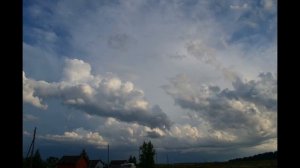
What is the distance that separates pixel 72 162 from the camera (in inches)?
3132

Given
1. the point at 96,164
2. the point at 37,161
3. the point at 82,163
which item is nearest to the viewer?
the point at 37,161

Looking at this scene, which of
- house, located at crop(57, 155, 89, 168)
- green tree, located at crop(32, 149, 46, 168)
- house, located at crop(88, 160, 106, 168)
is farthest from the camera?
house, located at crop(88, 160, 106, 168)

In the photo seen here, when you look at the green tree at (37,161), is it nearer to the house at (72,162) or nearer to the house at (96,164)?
the house at (72,162)

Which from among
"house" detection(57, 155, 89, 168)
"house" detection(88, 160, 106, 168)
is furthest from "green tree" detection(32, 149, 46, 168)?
"house" detection(88, 160, 106, 168)

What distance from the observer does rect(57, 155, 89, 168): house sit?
79312mm

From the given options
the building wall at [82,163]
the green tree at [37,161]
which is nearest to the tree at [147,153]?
the building wall at [82,163]

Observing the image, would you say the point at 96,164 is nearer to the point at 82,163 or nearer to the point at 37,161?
the point at 82,163

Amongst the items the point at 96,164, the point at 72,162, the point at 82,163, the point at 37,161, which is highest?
the point at 37,161

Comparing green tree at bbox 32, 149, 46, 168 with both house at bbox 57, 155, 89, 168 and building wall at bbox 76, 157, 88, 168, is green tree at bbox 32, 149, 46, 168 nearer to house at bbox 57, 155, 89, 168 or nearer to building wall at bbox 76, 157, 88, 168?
house at bbox 57, 155, 89, 168


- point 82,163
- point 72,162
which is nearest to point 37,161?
point 72,162
